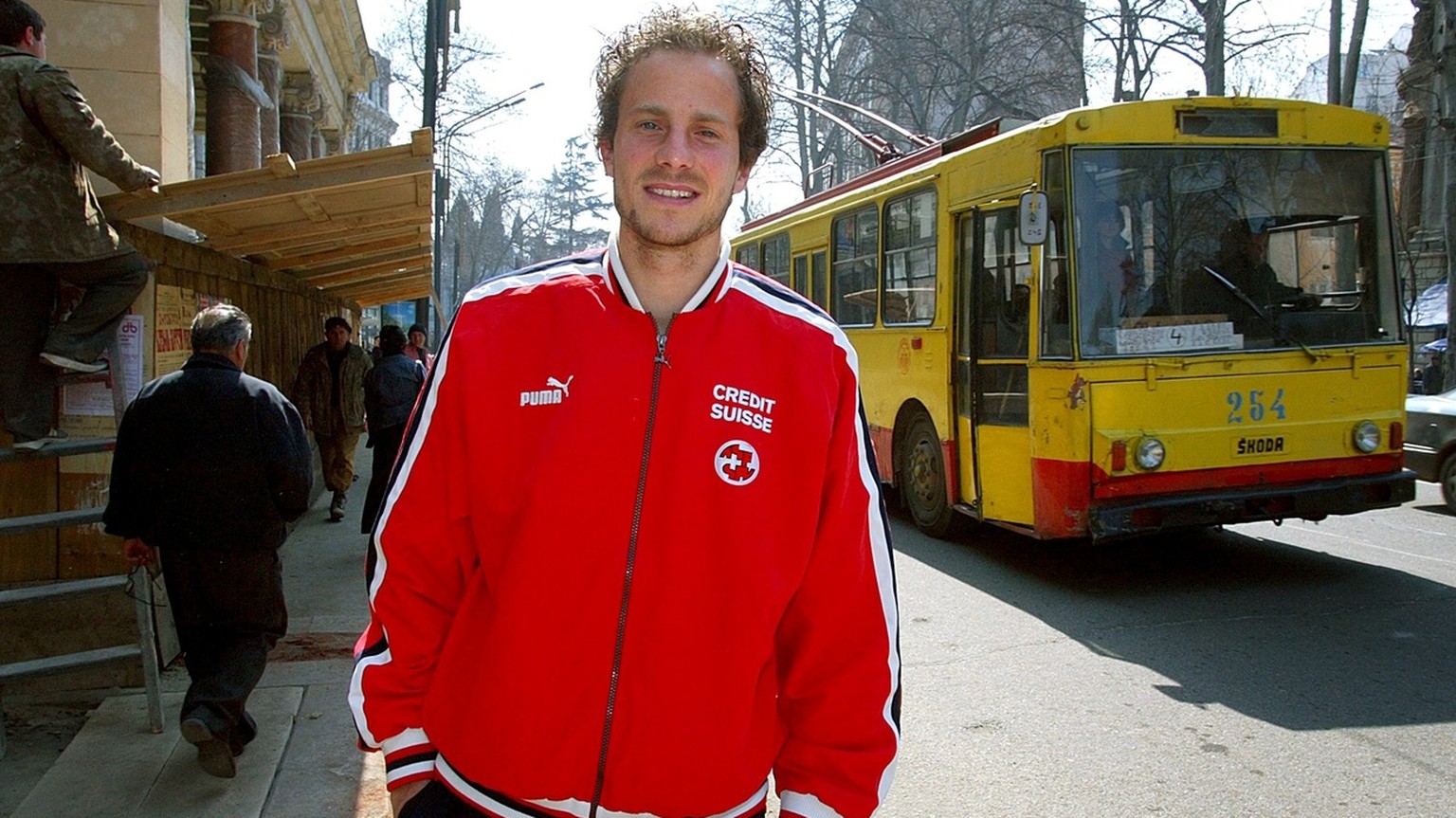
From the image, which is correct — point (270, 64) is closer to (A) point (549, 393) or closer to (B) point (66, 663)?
(B) point (66, 663)

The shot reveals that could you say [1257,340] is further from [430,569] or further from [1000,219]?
[430,569]

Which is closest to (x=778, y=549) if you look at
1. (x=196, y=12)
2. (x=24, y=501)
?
(x=24, y=501)

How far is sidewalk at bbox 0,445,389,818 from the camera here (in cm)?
437

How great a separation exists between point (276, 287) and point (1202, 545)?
8160mm

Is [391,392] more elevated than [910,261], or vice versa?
[910,261]

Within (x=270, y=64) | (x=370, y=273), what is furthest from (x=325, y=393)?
(x=270, y=64)

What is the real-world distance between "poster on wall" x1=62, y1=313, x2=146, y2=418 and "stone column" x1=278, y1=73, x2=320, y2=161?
34.0ft

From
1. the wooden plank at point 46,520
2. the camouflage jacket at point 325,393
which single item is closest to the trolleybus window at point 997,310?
the camouflage jacket at point 325,393

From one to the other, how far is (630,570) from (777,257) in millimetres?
12408

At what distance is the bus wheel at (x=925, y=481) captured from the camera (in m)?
9.75

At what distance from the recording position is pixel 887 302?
10.9 meters

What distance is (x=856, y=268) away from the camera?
459 inches

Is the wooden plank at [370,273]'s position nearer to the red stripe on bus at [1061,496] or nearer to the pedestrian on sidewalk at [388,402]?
the pedestrian on sidewalk at [388,402]

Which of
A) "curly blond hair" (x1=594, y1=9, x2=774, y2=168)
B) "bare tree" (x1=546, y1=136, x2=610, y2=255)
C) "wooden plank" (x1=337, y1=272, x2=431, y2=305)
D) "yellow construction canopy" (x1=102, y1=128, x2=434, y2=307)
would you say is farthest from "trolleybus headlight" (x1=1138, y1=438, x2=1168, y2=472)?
"bare tree" (x1=546, y1=136, x2=610, y2=255)
